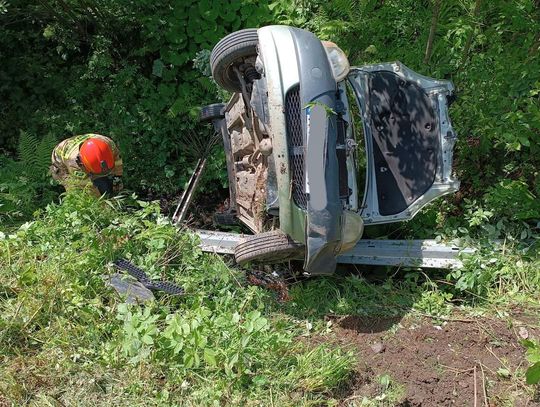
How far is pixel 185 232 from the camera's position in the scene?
4984 mm

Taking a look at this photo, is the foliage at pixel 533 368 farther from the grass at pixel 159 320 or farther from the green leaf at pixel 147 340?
the green leaf at pixel 147 340

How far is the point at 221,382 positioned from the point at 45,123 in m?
4.02

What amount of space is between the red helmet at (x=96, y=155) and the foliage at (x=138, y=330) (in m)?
0.32

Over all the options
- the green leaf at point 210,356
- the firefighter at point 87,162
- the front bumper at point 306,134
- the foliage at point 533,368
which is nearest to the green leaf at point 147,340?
the green leaf at point 210,356

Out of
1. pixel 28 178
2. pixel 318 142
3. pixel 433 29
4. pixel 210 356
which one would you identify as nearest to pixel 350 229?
pixel 318 142

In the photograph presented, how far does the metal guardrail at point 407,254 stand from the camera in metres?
4.53

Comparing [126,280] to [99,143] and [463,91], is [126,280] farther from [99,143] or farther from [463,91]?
[463,91]

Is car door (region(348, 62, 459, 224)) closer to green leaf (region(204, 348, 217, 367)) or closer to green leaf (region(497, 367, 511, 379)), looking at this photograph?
green leaf (region(497, 367, 511, 379))

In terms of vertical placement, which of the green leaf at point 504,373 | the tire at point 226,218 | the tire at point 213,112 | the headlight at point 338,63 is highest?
the headlight at point 338,63

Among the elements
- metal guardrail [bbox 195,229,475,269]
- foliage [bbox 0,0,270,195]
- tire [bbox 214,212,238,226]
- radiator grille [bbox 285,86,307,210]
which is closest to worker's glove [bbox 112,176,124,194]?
foliage [bbox 0,0,270,195]

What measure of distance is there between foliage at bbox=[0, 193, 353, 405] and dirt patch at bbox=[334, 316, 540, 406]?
9.6 inches

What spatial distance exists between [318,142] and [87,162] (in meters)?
2.22

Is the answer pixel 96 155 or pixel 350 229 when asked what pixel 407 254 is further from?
pixel 96 155

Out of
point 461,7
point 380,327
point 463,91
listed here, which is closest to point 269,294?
point 380,327
